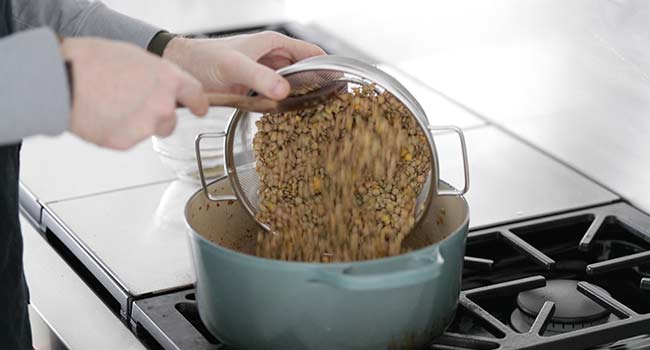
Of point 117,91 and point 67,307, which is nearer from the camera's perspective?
point 117,91

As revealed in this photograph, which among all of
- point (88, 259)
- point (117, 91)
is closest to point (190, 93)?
point (117, 91)

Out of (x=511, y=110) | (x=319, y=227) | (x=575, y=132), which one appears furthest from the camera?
(x=511, y=110)

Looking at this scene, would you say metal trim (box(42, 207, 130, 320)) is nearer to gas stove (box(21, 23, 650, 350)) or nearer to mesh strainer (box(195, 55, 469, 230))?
gas stove (box(21, 23, 650, 350))

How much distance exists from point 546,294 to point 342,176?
302 millimetres

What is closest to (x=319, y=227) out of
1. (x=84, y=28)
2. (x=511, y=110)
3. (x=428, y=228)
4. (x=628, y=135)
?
(x=428, y=228)

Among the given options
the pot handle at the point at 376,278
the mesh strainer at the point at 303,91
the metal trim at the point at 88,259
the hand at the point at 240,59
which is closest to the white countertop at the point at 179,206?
the metal trim at the point at 88,259

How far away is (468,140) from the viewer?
1.81m

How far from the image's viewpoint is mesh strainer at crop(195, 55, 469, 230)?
120cm

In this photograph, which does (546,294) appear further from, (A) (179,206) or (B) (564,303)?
(A) (179,206)

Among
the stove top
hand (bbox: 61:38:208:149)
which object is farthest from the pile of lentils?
hand (bbox: 61:38:208:149)

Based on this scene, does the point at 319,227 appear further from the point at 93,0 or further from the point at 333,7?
the point at 333,7

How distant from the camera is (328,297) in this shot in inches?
42.4

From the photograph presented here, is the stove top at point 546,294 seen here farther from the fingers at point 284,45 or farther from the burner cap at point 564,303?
the fingers at point 284,45

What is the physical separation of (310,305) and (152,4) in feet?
4.81
